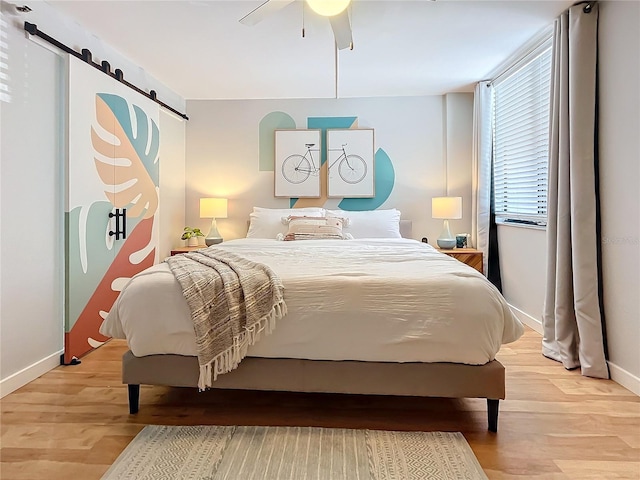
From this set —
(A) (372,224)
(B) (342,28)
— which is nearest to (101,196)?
(B) (342,28)

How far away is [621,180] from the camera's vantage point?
2613mm

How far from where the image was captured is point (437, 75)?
169 inches

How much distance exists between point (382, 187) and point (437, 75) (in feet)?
4.44

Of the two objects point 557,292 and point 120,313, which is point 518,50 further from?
point 120,313

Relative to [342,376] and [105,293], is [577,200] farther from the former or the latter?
[105,293]

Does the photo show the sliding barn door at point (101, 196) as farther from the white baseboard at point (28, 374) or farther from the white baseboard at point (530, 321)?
the white baseboard at point (530, 321)

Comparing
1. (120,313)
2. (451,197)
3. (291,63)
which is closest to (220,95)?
(291,63)

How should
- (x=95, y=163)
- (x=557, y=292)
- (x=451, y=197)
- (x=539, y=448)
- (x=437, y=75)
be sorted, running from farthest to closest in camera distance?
(x=451, y=197)
(x=437, y=75)
(x=95, y=163)
(x=557, y=292)
(x=539, y=448)

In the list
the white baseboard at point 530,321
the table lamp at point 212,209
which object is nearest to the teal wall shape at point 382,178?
the table lamp at point 212,209

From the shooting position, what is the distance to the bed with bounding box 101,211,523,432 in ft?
6.82

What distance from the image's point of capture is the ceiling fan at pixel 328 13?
7.27ft

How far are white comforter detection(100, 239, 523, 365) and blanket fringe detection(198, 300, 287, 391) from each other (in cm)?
4

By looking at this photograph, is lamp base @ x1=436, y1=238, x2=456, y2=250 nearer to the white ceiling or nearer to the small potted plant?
the white ceiling

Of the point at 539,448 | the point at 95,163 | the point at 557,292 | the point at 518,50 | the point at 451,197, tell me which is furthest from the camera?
the point at 451,197
